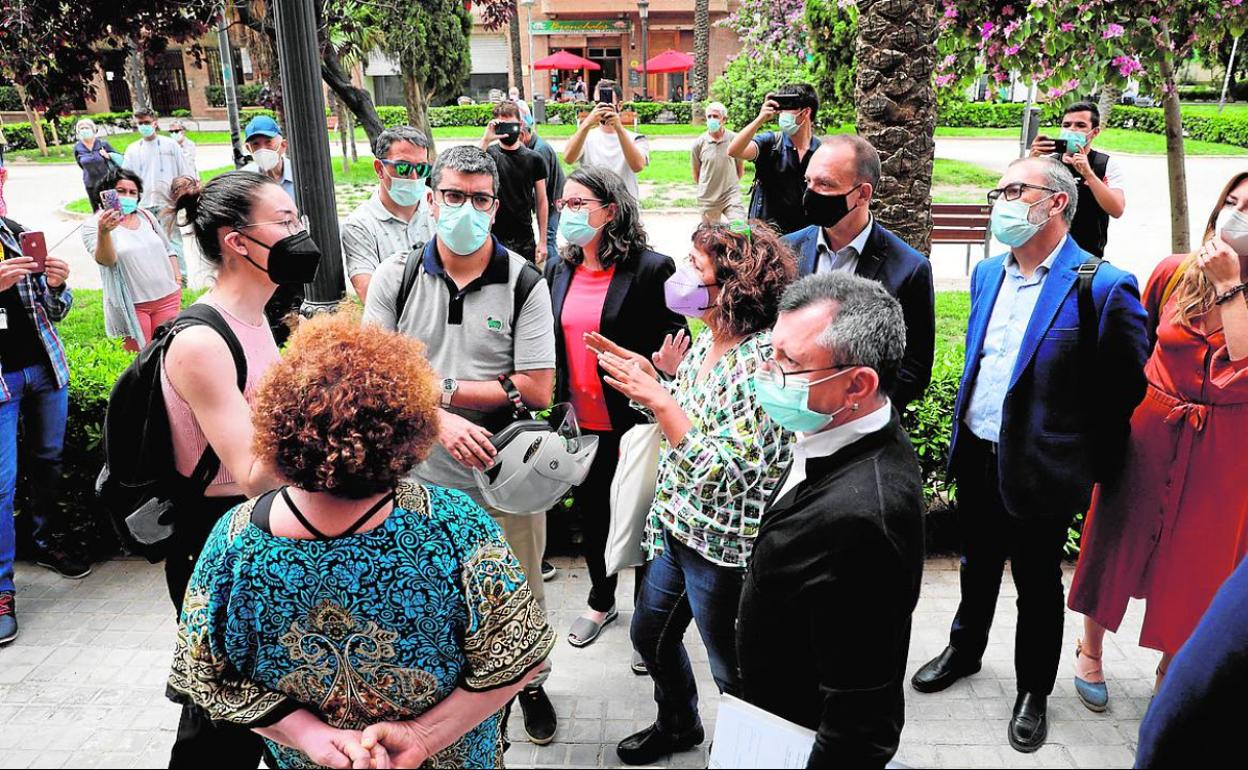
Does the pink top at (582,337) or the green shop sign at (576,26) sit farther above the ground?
the green shop sign at (576,26)

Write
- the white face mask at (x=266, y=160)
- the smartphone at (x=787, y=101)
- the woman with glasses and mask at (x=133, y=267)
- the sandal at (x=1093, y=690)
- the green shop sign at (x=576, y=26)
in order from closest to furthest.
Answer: the sandal at (x=1093, y=690) → the smartphone at (x=787, y=101) → the woman with glasses and mask at (x=133, y=267) → the white face mask at (x=266, y=160) → the green shop sign at (x=576, y=26)

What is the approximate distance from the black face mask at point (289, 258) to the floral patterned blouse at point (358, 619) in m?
1.17

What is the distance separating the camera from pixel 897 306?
226 centimetres

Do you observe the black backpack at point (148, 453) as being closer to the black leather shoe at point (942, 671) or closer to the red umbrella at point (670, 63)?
the black leather shoe at point (942, 671)

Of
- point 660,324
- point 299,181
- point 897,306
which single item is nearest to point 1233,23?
point 660,324

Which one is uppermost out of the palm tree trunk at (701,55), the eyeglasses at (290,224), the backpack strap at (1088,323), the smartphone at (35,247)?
the palm tree trunk at (701,55)

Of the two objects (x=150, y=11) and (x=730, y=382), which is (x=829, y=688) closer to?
(x=730, y=382)

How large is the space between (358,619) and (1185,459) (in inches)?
118

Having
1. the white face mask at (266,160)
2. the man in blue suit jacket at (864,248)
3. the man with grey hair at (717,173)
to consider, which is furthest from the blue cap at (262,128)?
the man in blue suit jacket at (864,248)

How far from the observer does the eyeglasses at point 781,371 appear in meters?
2.14

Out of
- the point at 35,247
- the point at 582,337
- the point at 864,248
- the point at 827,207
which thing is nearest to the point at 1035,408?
the point at 864,248

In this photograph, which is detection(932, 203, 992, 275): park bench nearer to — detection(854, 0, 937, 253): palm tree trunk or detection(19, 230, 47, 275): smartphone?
detection(854, 0, 937, 253): palm tree trunk

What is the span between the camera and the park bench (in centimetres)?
1066

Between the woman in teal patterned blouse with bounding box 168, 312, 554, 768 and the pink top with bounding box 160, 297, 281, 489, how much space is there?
0.88m
